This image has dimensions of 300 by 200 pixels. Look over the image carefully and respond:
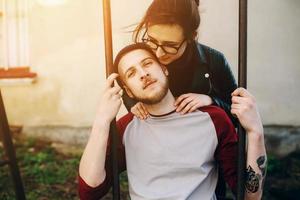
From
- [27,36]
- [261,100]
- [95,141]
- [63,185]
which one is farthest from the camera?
[63,185]

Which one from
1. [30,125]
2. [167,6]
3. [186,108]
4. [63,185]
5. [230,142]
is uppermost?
[167,6]

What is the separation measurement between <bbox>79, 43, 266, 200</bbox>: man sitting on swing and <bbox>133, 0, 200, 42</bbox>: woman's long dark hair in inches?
4.4

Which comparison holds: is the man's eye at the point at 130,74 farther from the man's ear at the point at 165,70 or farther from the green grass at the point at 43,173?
the green grass at the point at 43,173

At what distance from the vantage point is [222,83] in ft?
6.08

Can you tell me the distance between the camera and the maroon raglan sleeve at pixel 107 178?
183 cm

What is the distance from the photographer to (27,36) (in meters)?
2.70

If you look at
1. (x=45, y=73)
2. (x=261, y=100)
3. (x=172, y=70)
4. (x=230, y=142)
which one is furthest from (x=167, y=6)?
(x=45, y=73)

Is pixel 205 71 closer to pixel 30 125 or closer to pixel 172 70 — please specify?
pixel 172 70

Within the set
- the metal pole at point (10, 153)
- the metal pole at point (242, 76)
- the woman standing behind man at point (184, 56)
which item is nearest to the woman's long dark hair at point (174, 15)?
the woman standing behind man at point (184, 56)

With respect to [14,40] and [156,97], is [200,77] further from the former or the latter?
[14,40]

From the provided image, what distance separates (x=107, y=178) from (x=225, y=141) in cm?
47

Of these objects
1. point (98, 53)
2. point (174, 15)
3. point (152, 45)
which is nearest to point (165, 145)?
point (152, 45)

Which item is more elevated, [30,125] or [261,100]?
[261,100]

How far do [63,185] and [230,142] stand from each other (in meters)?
1.45
